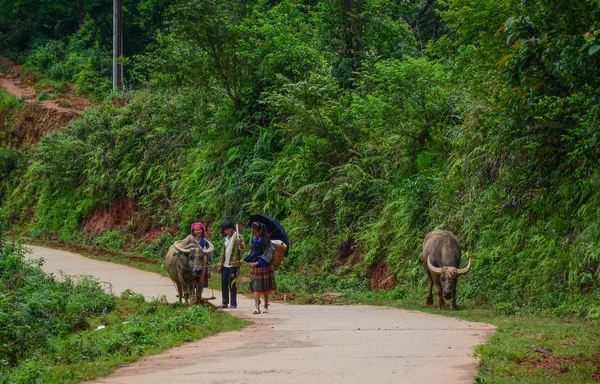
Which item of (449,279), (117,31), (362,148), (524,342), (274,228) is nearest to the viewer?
(524,342)

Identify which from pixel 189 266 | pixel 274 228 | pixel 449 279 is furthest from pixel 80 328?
pixel 449 279

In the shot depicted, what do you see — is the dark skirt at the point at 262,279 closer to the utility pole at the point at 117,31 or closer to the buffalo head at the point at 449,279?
the buffalo head at the point at 449,279

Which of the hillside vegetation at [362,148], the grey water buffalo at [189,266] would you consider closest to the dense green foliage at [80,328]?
the grey water buffalo at [189,266]

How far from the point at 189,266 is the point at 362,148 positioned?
905 centimetres

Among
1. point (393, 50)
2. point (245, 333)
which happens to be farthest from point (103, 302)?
point (393, 50)

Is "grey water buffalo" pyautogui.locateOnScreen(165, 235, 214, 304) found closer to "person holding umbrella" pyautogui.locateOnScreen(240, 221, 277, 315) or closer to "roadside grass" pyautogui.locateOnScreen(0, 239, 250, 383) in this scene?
"roadside grass" pyautogui.locateOnScreen(0, 239, 250, 383)

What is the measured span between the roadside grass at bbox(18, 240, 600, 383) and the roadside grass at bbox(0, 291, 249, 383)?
13.1 ft

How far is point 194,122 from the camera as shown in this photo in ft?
96.4

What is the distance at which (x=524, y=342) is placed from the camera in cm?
1023

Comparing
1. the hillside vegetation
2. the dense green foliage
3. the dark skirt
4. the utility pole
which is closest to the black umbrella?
the dark skirt

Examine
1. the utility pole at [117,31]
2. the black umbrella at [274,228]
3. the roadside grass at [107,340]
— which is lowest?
the roadside grass at [107,340]

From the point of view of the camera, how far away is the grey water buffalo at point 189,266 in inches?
605

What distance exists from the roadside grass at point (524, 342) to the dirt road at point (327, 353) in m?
0.27

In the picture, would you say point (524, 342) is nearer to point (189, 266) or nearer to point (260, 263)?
point (260, 263)
